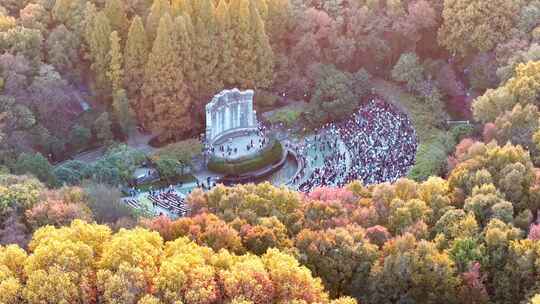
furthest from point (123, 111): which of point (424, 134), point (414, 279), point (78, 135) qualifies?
point (414, 279)

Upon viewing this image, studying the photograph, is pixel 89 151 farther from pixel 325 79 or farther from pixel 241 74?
pixel 325 79

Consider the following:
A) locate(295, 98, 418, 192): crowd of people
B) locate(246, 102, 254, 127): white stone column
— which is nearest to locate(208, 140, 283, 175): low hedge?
locate(295, 98, 418, 192): crowd of people

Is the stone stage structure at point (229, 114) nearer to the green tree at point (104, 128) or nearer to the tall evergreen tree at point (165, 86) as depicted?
the tall evergreen tree at point (165, 86)

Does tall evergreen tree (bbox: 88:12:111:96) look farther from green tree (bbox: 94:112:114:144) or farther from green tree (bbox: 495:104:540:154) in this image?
green tree (bbox: 495:104:540:154)

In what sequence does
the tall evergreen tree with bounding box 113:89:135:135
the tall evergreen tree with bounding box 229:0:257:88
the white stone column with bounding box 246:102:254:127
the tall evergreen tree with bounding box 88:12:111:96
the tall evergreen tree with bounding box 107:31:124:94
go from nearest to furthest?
the tall evergreen tree with bounding box 113:89:135:135 → the tall evergreen tree with bounding box 107:31:124:94 → the tall evergreen tree with bounding box 88:12:111:96 → the white stone column with bounding box 246:102:254:127 → the tall evergreen tree with bounding box 229:0:257:88

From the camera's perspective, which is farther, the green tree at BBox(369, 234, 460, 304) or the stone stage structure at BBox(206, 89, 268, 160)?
the stone stage structure at BBox(206, 89, 268, 160)

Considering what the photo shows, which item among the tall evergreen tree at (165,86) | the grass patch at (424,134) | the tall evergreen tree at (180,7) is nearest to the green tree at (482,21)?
the grass patch at (424,134)

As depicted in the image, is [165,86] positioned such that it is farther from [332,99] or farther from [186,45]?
[332,99]
